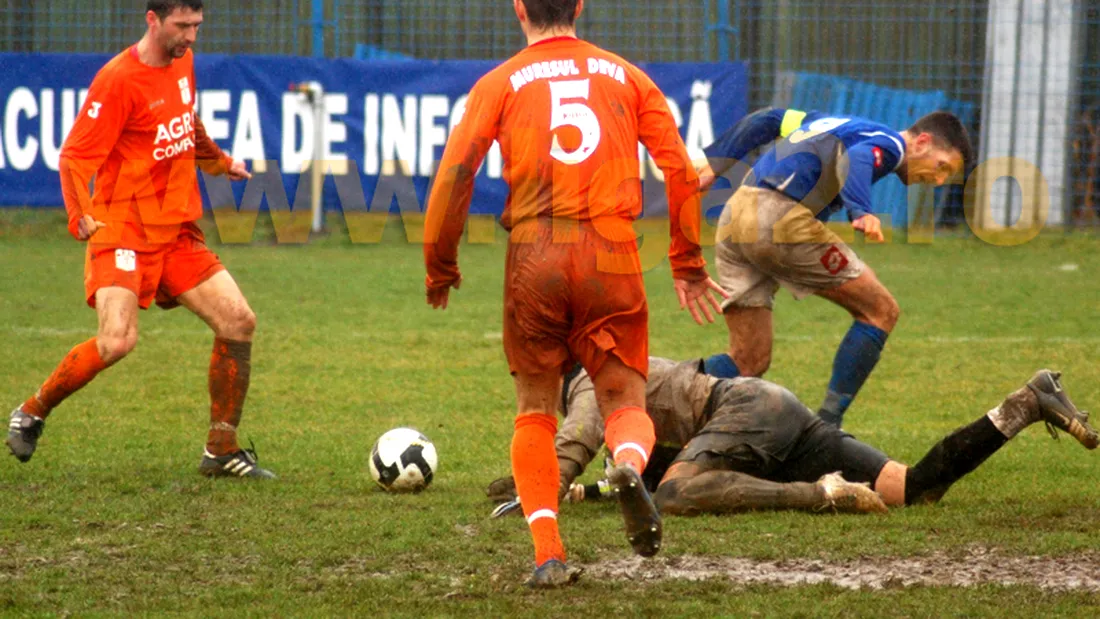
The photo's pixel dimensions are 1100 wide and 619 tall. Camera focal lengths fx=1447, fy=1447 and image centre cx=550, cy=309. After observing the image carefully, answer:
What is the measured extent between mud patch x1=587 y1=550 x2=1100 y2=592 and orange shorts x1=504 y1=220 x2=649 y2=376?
681 millimetres

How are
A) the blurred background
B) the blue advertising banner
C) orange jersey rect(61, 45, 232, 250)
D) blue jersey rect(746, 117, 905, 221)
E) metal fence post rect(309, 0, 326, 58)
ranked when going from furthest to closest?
metal fence post rect(309, 0, 326, 58) → the blurred background → the blue advertising banner → blue jersey rect(746, 117, 905, 221) → orange jersey rect(61, 45, 232, 250)

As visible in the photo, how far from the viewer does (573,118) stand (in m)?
4.49

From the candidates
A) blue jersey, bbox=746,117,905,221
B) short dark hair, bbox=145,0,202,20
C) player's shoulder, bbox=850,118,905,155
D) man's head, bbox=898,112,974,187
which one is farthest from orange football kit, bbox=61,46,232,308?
man's head, bbox=898,112,974,187

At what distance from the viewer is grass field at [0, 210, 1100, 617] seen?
444 centimetres

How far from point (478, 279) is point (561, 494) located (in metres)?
7.75

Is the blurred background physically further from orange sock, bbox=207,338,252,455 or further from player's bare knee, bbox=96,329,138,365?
player's bare knee, bbox=96,329,138,365

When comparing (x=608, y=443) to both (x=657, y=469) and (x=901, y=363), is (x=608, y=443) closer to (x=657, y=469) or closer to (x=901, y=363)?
(x=657, y=469)

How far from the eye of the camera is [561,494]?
5.82 m

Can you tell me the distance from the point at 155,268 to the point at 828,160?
320 cm

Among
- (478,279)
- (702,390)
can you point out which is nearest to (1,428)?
(702,390)

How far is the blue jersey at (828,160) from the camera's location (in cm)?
679

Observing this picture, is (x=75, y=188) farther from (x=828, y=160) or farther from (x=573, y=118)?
(x=828, y=160)

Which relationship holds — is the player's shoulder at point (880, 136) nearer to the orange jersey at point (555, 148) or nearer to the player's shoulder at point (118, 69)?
the orange jersey at point (555, 148)

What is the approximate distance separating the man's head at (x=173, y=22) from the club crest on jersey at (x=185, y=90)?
6.1 inches
